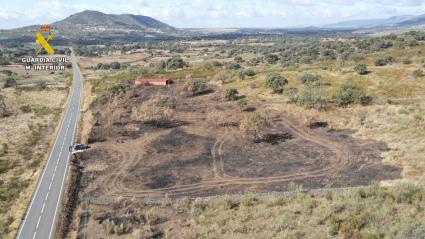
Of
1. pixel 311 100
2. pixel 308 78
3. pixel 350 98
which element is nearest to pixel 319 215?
pixel 311 100

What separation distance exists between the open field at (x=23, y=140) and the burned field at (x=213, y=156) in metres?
6.35

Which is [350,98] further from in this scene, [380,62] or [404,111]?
[380,62]

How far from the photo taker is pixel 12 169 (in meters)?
43.8

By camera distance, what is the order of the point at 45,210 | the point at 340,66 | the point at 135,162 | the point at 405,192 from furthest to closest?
the point at 340,66, the point at 135,162, the point at 45,210, the point at 405,192

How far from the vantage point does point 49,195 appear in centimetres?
3591

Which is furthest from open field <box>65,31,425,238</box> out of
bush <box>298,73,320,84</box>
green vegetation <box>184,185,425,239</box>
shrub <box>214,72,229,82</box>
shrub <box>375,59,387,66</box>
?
shrub <box>214,72,229,82</box>

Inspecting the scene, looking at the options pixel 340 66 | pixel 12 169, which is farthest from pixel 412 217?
pixel 340 66

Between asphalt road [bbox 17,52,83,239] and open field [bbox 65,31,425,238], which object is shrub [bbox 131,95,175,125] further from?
asphalt road [bbox 17,52,83,239]

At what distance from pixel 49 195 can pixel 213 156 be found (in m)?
19.0

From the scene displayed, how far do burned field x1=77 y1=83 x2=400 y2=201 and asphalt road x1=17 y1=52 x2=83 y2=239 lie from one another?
282 centimetres

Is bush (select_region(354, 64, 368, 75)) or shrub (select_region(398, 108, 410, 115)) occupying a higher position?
bush (select_region(354, 64, 368, 75))

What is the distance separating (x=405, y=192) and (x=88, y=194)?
28097mm

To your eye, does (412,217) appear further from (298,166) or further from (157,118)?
(157,118)

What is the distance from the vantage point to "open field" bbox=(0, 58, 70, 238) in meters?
34.3
